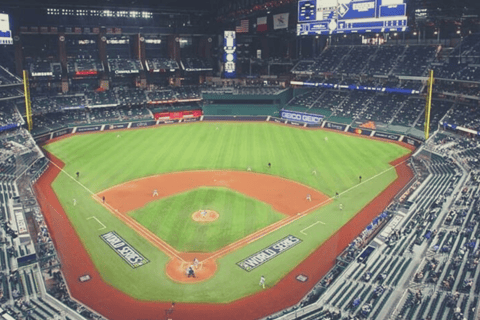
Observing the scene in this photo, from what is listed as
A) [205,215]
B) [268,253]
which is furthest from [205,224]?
[268,253]

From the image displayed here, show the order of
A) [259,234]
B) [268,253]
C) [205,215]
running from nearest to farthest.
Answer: [268,253] < [259,234] < [205,215]

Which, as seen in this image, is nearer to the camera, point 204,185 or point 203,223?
point 203,223

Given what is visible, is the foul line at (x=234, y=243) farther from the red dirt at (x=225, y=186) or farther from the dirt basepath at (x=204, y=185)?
the red dirt at (x=225, y=186)

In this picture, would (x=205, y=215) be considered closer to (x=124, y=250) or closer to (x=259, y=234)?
(x=259, y=234)

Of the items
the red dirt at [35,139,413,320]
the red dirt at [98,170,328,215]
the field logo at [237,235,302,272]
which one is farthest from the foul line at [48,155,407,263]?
the red dirt at [35,139,413,320]

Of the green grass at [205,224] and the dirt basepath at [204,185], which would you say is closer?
the dirt basepath at [204,185]

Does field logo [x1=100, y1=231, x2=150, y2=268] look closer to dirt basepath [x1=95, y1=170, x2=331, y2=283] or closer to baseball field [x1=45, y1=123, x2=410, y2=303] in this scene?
baseball field [x1=45, y1=123, x2=410, y2=303]

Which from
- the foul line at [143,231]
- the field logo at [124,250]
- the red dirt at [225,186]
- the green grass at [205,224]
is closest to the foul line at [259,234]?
the green grass at [205,224]
